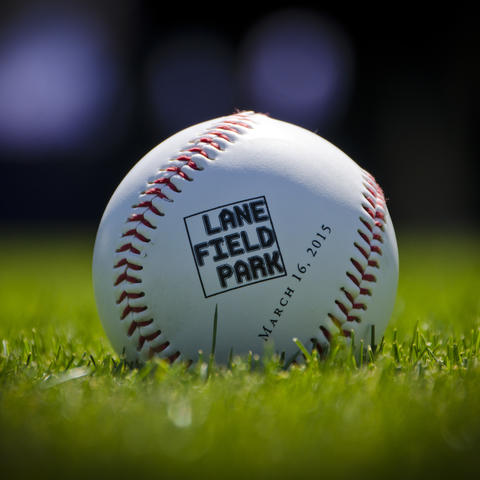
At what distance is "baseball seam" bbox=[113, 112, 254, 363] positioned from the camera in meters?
2.29

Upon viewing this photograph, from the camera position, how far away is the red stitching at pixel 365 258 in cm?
231

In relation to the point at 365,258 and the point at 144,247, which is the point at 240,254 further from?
the point at 365,258

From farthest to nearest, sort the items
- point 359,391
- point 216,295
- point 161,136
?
1. point 161,136
2. point 216,295
3. point 359,391

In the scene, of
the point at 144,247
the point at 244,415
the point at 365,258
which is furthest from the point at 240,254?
the point at 244,415

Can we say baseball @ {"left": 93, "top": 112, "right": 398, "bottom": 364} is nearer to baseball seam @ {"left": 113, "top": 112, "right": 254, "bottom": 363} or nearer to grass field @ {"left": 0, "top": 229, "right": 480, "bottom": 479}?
baseball seam @ {"left": 113, "top": 112, "right": 254, "bottom": 363}

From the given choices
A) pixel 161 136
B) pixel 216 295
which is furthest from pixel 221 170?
pixel 161 136

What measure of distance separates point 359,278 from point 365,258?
71 mm

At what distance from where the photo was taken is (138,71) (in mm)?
16719

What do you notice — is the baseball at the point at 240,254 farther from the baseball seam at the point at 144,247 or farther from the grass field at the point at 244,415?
the grass field at the point at 244,415

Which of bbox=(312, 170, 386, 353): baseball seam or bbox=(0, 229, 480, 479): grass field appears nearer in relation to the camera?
bbox=(0, 229, 480, 479): grass field

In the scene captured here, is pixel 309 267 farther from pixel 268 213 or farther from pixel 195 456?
pixel 195 456

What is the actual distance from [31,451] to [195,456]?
349 millimetres

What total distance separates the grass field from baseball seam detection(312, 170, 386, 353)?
0.08 meters

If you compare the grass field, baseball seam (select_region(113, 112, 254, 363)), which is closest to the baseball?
baseball seam (select_region(113, 112, 254, 363))
